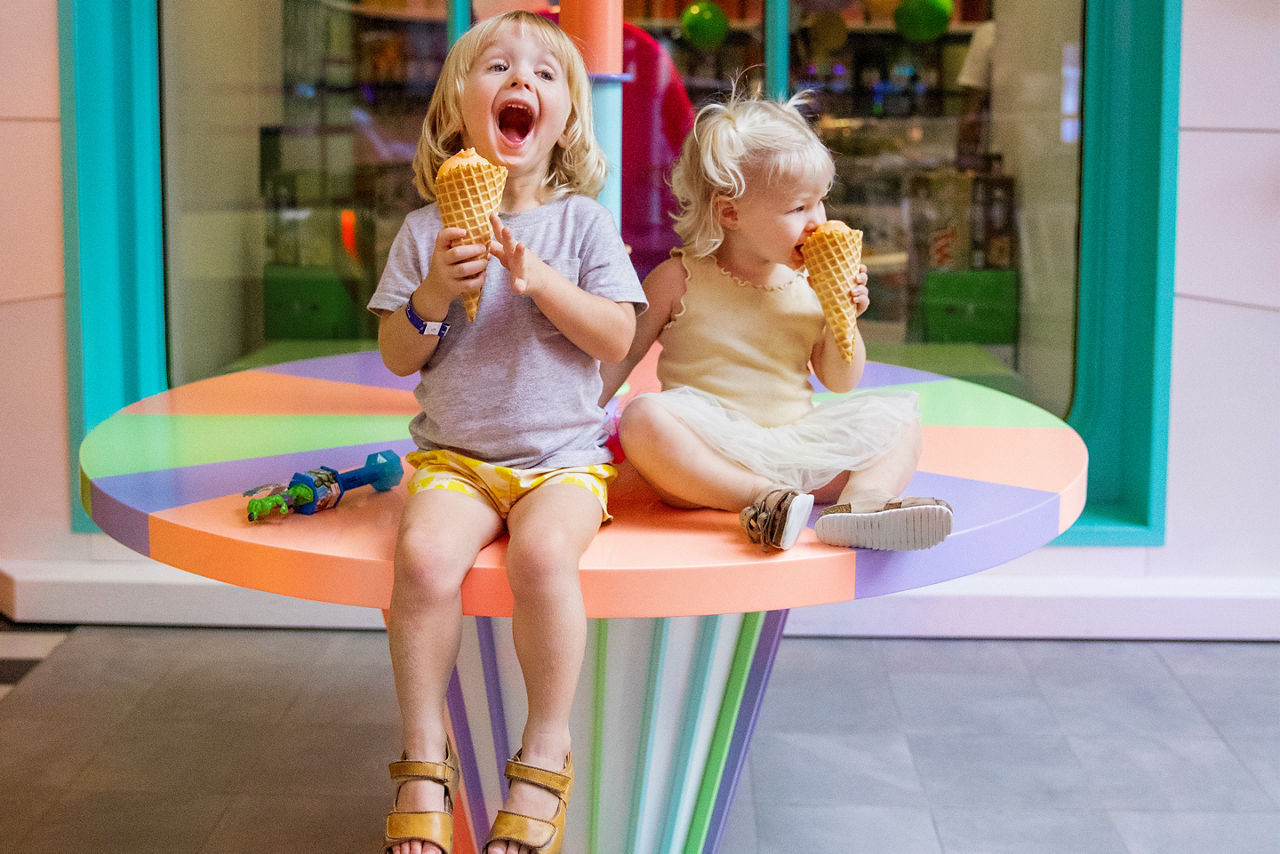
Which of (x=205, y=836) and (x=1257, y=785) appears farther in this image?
(x=1257, y=785)

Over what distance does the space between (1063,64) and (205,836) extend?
2686 mm

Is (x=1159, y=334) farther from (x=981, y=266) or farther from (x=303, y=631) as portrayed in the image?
(x=303, y=631)

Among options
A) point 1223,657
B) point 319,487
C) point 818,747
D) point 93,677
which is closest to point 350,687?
point 93,677

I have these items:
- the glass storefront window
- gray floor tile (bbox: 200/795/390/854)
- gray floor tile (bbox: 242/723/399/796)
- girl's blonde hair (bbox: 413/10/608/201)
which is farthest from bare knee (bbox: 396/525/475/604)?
the glass storefront window

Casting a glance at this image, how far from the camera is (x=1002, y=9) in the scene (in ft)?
10.8

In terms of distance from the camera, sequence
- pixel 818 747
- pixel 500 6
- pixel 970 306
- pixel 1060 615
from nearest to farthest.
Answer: pixel 818 747 → pixel 500 6 → pixel 1060 615 → pixel 970 306

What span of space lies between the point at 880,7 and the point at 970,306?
816mm

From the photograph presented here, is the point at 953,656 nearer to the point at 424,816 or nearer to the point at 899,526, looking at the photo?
the point at 899,526

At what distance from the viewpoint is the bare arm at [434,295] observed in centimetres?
144

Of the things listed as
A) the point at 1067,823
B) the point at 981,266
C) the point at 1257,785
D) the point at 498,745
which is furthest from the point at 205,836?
the point at 981,266

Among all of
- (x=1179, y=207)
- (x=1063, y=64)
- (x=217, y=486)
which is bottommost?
(x=217, y=486)

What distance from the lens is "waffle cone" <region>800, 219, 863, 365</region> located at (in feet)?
5.12

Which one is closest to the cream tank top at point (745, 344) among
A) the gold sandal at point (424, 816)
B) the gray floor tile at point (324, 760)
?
the gold sandal at point (424, 816)

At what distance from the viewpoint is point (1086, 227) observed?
10.9 feet
